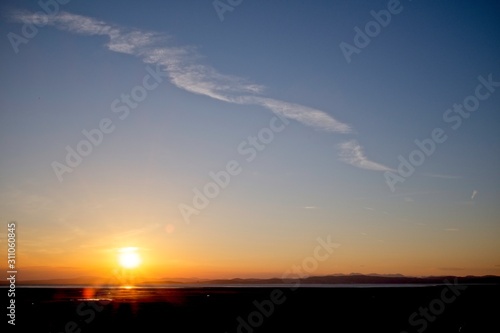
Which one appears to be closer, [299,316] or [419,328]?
[419,328]

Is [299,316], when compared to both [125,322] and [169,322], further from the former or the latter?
[125,322]

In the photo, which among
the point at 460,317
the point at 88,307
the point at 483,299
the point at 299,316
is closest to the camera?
the point at 460,317

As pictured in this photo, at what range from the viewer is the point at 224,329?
3556 centimetres

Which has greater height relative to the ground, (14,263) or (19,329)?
(14,263)

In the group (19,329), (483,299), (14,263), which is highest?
(14,263)

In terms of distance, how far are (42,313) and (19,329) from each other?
40.5 ft

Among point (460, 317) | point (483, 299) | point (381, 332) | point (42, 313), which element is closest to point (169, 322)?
point (42, 313)

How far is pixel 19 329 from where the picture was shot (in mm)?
33750

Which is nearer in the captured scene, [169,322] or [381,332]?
[381,332]

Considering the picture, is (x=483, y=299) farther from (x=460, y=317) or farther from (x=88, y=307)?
(x=88, y=307)

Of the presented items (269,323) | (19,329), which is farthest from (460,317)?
(19,329)

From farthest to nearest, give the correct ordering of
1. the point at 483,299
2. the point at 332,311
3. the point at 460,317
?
the point at 483,299 < the point at 332,311 < the point at 460,317

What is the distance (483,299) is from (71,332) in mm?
50144

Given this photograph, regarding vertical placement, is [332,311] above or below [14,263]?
below
